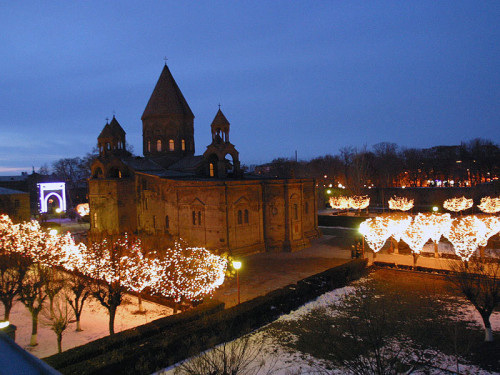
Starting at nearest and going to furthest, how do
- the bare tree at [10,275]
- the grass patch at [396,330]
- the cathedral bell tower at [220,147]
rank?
the grass patch at [396,330], the bare tree at [10,275], the cathedral bell tower at [220,147]

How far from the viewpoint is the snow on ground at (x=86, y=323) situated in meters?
14.3

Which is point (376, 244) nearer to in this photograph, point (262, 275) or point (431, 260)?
point (431, 260)

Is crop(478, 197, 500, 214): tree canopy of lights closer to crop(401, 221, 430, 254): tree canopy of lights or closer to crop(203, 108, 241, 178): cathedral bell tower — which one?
crop(401, 221, 430, 254): tree canopy of lights

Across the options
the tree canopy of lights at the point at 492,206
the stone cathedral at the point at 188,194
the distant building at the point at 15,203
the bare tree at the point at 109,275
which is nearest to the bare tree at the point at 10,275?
the bare tree at the point at 109,275

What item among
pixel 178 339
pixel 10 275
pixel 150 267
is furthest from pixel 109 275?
pixel 10 275

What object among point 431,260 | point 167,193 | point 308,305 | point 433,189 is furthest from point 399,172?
point 308,305

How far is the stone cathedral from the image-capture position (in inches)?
1100

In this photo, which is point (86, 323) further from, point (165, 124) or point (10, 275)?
point (165, 124)

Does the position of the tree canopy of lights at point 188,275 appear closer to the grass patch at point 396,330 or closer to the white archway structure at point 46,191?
the grass patch at point 396,330

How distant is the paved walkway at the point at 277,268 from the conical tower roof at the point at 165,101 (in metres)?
18.8

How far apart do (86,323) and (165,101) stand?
26679mm

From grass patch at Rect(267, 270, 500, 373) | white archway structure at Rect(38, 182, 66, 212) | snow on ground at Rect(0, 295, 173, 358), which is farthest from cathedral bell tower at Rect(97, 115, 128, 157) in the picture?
grass patch at Rect(267, 270, 500, 373)

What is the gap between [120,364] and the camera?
10.9 metres

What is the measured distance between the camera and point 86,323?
16.4 meters
